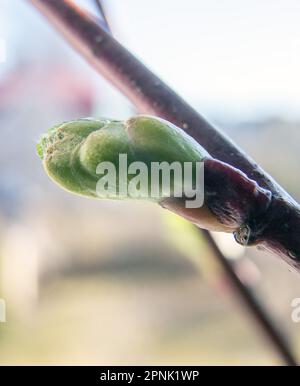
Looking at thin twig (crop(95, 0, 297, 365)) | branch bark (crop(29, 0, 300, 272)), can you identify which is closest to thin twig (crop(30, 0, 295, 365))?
branch bark (crop(29, 0, 300, 272))

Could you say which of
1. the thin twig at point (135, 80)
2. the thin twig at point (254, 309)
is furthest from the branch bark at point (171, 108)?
the thin twig at point (254, 309)

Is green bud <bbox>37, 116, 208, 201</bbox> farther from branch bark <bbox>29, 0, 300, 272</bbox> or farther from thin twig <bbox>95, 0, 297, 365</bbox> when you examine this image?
thin twig <bbox>95, 0, 297, 365</bbox>

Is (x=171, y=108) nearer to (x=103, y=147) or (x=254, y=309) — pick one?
(x=103, y=147)

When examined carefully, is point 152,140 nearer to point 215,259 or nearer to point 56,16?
point 56,16

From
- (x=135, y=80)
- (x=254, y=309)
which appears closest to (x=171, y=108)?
(x=135, y=80)

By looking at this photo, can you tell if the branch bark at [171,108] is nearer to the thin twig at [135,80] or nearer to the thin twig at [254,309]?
the thin twig at [135,80]

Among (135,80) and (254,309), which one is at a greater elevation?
(135,80)

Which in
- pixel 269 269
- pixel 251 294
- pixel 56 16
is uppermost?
pixel 56 16
